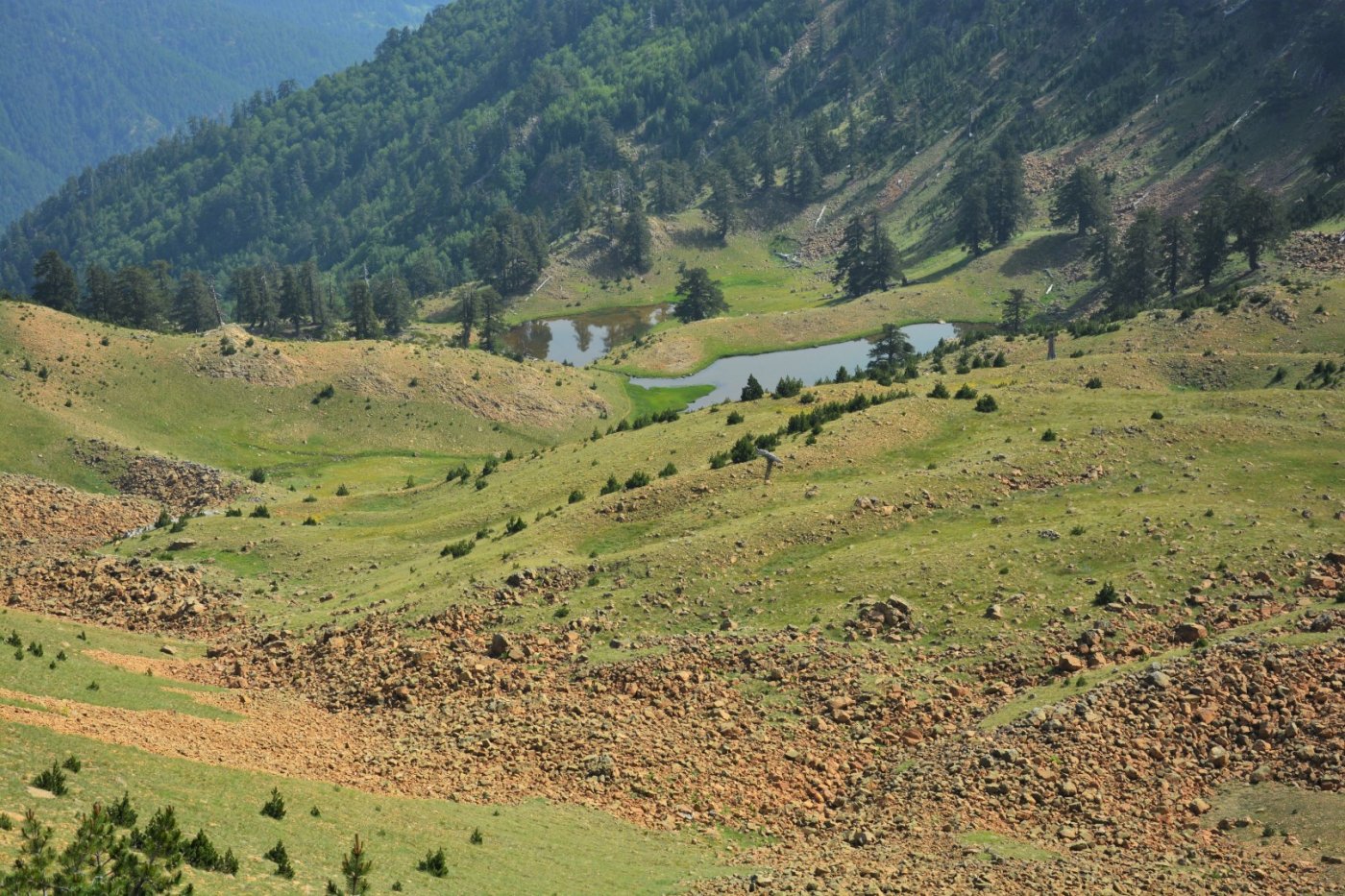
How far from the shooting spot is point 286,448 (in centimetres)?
9588

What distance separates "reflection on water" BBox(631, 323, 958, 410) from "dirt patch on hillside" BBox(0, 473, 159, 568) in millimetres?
70419

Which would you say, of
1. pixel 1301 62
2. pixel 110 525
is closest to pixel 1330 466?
pixel 110 525

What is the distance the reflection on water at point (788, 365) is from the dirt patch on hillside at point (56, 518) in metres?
70.4

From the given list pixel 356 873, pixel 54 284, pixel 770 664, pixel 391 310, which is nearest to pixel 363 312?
pixel 391 310

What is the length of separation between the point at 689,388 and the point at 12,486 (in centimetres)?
7997

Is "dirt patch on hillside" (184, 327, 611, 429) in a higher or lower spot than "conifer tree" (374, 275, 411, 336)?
lower

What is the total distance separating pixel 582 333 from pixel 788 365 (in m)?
46.6

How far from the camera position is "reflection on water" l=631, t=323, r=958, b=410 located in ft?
438

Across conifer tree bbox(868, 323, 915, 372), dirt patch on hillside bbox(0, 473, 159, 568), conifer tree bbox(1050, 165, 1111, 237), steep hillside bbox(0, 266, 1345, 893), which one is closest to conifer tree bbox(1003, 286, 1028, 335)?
A: conifer tree bbox(868, 323, 915, 372)

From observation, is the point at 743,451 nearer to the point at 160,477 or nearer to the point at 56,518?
the point at 56,518

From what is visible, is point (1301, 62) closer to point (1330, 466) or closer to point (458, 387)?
point (458, 387)

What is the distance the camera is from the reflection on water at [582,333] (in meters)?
163

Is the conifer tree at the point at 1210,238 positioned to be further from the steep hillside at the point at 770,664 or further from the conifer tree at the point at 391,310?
the conifer tree at the point at 391,310

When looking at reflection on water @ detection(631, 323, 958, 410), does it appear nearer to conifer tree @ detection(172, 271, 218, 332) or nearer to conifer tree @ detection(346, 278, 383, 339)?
conifer tree @ detection(346, 278, 383, 339)
